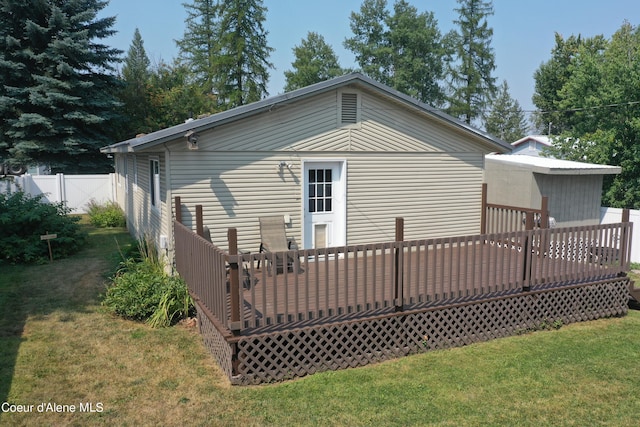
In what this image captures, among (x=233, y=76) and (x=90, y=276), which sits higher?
(x=233, y=76)

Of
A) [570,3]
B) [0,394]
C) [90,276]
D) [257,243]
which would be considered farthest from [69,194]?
[570,3]

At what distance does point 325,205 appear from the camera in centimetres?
924

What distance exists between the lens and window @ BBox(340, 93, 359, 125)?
9047mm

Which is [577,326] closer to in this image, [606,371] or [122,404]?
[606,371]

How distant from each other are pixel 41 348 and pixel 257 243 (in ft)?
11.8

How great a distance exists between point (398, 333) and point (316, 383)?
4.43 feet

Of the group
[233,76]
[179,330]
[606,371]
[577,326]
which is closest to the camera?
[606,371]

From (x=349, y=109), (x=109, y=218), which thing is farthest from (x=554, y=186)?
(x=109, y=218)

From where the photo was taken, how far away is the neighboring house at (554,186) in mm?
12273

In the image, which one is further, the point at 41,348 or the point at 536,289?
the point at 536,289

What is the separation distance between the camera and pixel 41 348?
6164 mm

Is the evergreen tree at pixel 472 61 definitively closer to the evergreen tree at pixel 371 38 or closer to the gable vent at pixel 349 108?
the evergreen tree at pixel 371 38

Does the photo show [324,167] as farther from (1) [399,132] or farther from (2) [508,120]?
(2) [508,120]

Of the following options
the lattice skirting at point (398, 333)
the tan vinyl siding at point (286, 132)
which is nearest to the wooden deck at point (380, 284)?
the lattice skirting at point (398, 333)
